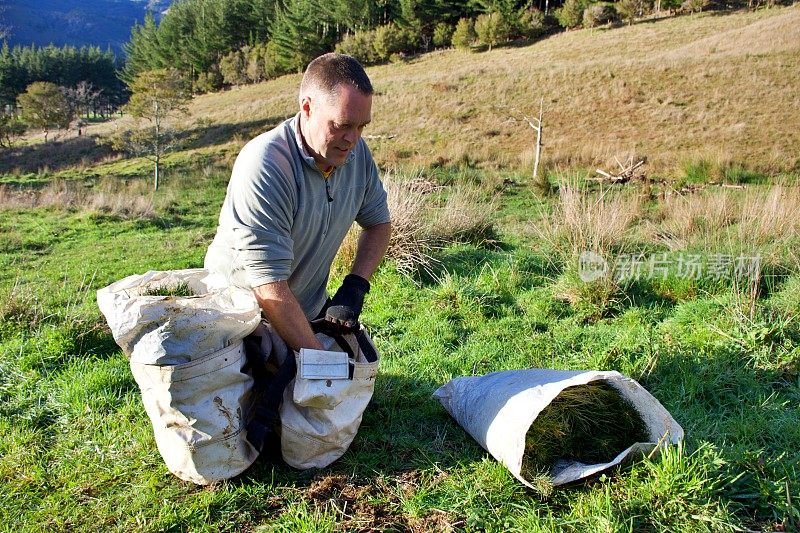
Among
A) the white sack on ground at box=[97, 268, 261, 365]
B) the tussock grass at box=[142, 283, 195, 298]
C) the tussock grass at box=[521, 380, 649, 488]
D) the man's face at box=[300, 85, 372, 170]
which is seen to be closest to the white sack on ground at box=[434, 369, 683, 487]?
the tussock grass at box=[521, 380, 649, 488]

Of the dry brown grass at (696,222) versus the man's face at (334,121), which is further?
the dry brown grass at (696,222)

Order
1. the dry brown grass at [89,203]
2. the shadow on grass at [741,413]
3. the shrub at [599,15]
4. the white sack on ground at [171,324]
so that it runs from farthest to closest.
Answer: the shrub at [599,15]
the dry brown grass at [89,203]
the shadow on grass at [741,413]
the white sack on ground at [171,324]

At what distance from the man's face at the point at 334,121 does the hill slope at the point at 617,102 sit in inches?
584

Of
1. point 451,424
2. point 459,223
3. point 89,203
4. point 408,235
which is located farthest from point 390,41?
point 451,424

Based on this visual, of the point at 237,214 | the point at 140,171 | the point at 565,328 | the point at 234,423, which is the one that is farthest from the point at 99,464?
the point at 140,171

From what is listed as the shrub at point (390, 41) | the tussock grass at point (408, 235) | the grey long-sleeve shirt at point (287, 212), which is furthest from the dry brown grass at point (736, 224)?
the shrub at point (390, 41)

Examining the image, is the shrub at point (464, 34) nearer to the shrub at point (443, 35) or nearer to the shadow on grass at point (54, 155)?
the shrub at point (443, 35)

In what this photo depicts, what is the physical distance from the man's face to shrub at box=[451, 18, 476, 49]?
1870 inches

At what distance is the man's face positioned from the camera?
7.20 feet

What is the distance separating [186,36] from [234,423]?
7354 cm

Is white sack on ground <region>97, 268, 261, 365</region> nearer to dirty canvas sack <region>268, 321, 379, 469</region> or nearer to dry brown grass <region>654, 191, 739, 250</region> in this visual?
dirty canvas sack <region>268, 321, 379, 469</region>

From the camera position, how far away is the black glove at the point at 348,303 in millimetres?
2430

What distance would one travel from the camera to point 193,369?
2.09 meters

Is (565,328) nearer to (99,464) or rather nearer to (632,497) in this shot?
(632,497)
